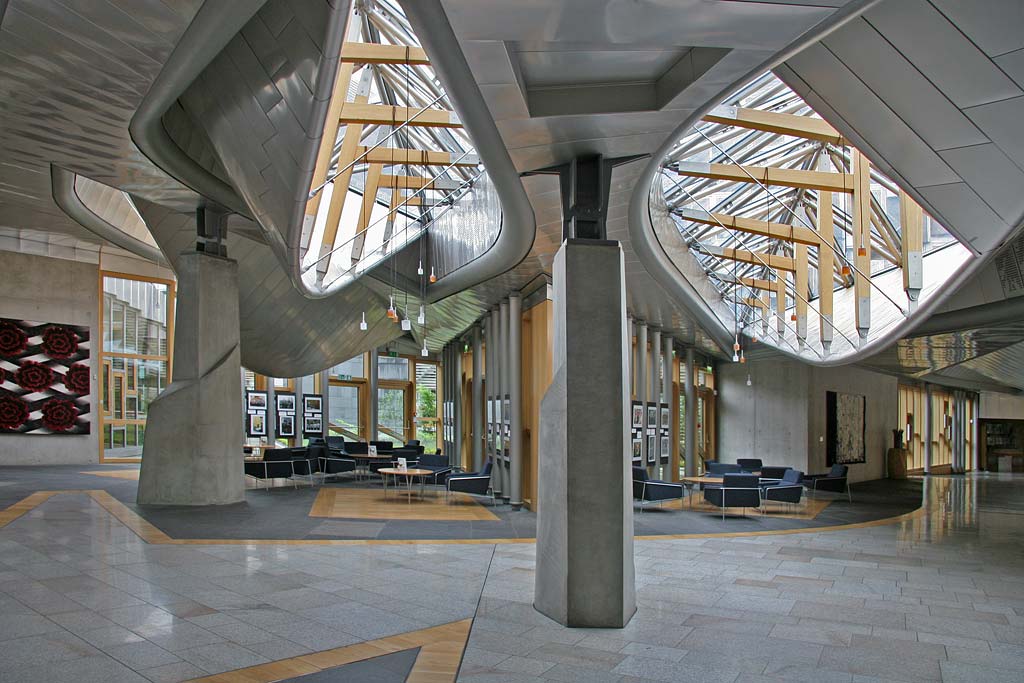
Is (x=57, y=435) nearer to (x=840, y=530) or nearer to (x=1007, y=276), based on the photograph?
(x=840, y=530)

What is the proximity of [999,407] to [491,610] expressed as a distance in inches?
1499

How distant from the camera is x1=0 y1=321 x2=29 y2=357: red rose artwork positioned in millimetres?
18453

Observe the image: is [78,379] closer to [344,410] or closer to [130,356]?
[130,356]

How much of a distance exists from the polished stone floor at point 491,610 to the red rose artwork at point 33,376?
11.0 m

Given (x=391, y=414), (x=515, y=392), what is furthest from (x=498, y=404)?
(x=391, y=414)

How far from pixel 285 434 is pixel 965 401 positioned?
1230 inches

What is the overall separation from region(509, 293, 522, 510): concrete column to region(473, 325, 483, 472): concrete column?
17.2ft

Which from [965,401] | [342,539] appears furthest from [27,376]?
[965,401]

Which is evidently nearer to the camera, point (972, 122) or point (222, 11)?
point (222, 11)

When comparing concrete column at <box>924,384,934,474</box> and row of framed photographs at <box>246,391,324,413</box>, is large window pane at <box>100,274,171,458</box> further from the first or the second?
concrete column at <box>924,384,934,474</box>

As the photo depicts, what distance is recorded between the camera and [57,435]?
19.2m

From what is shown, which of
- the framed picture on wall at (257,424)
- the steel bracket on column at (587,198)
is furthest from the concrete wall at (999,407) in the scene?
the steel bracket on column at (587,198)

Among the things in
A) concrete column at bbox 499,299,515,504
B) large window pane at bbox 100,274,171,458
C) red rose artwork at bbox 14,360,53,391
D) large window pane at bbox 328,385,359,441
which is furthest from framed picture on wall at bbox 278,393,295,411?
concrete column at bbox 499,299,515,504

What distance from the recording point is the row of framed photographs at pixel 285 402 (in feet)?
74.0
